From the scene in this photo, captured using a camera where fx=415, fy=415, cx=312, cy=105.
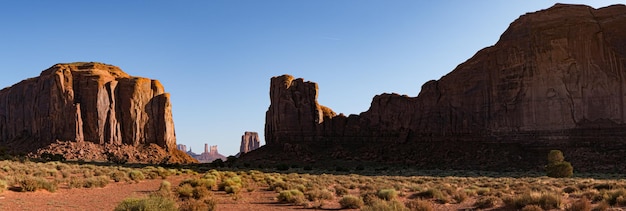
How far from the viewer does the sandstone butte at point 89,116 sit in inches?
2692

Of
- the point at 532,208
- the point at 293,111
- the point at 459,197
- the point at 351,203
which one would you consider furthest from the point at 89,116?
Answer: the point at 532,208

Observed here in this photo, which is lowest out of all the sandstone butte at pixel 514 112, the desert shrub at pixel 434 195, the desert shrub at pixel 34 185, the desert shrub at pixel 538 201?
the desert shrub at pixel 434 195

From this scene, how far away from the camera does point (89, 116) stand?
70.3m

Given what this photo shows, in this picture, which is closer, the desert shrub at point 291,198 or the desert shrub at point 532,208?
the desert shrub at point 532,208

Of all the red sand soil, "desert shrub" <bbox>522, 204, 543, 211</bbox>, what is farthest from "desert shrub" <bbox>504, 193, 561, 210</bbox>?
the red sand soil

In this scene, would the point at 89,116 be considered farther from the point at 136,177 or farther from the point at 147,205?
the point at 147,205

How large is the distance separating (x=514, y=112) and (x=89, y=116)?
67.0 meters

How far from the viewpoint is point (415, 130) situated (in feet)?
226

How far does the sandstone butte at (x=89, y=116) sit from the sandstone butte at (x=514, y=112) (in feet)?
65.6

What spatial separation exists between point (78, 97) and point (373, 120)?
168 feet

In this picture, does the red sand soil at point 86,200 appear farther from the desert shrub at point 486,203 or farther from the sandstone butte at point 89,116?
the sandstone butte at point 89,116

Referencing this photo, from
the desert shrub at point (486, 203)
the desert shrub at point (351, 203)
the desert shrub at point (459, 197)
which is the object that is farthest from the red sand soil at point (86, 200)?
the desert shrub at point (486, 203)

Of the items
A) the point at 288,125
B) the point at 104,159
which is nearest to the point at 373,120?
the point at 288,125

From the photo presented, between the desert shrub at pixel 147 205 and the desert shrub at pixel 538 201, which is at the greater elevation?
the desert shrub at pixel 147 205
